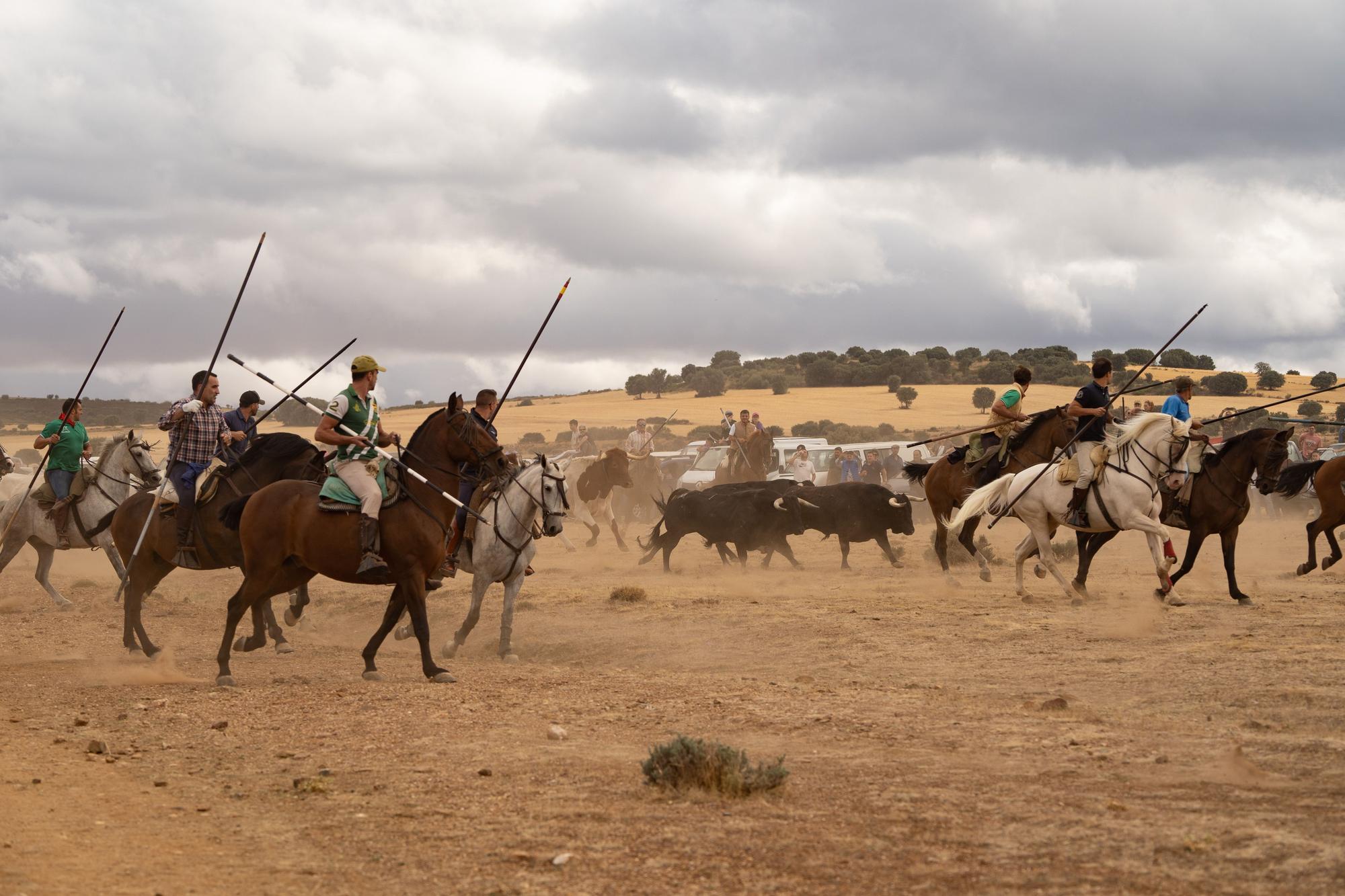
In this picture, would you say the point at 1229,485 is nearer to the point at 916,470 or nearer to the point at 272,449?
the point at 916,470

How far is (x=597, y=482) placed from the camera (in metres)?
25.7

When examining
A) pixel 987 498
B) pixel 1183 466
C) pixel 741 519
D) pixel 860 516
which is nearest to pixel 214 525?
pixel 987 498

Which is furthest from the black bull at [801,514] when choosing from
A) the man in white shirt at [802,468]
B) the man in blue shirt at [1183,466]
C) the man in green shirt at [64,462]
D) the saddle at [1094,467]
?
the man in green shirt at [64,462]

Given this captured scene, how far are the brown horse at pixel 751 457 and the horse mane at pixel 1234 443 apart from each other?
Result: 1214 cm

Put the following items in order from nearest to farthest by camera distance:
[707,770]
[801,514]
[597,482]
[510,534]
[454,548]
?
[707,770], [510,534], [454,548], [801,514], [597,482]

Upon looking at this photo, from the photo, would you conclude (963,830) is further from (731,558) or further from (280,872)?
(731,558)

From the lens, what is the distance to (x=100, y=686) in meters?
11.2

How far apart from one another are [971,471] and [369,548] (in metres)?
10.1

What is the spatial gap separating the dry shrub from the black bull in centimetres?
1458

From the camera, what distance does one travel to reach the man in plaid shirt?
13.2 metres

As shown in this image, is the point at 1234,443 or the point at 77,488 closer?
the point at 1234,443

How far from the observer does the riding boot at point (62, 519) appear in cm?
1752

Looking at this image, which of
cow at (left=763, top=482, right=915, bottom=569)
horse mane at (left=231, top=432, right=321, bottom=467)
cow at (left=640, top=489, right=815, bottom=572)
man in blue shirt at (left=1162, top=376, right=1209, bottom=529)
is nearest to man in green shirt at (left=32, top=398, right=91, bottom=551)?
horse mane at (left=231, top=432, right=321, bottom=467)

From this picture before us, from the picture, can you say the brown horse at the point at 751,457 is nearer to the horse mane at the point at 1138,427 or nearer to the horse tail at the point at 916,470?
the horse tail at the point at 916,470
